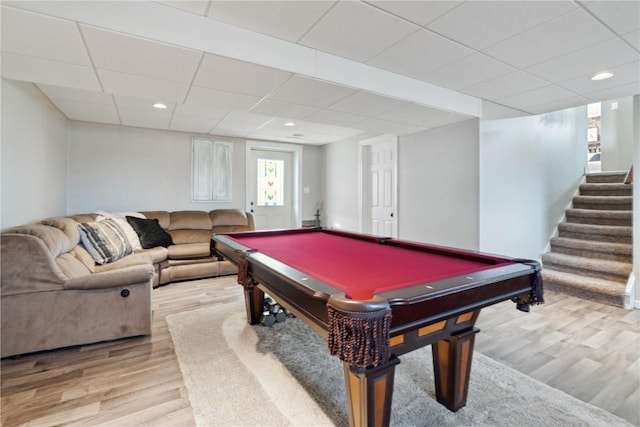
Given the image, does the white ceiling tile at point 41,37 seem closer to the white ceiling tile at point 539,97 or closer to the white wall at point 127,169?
the white wall at point 127,169

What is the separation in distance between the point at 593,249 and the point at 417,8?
4.29m

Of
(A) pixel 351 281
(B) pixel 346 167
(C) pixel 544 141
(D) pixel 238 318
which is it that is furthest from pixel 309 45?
(C) pixel 544 141

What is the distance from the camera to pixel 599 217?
4.50 m

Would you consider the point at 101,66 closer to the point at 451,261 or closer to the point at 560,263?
the point at 451,261

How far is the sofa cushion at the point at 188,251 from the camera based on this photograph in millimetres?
4117

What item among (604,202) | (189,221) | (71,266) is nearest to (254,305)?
(71,266)

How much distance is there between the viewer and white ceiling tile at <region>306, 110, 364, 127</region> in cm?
343

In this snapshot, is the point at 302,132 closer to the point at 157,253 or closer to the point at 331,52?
the point at 331,52

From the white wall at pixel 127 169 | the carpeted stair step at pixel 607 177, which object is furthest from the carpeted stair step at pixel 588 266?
the white wall at pixel 127 169

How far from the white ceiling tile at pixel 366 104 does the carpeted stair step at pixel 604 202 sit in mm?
4040

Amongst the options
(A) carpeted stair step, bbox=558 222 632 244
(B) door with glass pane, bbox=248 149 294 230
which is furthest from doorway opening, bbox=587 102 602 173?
(B) door with glass pane, bbox=248 149 294 230

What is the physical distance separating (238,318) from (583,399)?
8.47 ft

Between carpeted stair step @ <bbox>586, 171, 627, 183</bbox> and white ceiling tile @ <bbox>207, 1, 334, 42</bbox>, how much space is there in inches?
229

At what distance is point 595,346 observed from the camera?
238 centimetres
